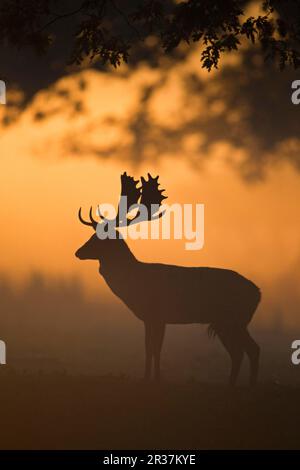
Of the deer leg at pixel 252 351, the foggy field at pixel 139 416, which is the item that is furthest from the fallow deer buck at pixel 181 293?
the foggy field at pixel 139 416

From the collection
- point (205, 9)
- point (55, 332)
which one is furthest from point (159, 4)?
point (55, 332)

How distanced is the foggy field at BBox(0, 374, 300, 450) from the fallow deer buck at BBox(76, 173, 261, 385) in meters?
1.77

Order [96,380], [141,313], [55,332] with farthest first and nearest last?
[55,332], [141,313], [96,380]

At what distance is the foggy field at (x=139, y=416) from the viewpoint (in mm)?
9758

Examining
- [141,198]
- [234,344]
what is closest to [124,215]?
[141,198]

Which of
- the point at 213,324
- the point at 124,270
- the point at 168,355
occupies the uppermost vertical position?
the point at 124,270

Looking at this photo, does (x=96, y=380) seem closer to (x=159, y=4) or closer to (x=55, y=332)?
(x=159, y=4)

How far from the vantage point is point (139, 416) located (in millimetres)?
10633

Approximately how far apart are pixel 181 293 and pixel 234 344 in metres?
1.72

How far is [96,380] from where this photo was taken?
13.3 meters

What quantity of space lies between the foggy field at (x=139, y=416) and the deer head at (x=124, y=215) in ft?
10.8

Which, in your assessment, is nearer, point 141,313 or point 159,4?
point 159,4

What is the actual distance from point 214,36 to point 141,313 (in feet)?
20.3

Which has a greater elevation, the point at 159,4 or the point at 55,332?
the point at 159,4
